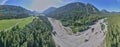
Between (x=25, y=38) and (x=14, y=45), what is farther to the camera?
(x=25, y=38)

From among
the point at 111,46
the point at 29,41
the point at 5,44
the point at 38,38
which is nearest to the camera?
the point at 5,44

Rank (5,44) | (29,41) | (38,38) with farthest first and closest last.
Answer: (38,38) < (29,41) < (5,44)

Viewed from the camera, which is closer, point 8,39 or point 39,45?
point 8,39

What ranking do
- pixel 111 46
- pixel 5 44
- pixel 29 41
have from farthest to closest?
pixel 111 46 < pixel 29 41 < pixel 5 44

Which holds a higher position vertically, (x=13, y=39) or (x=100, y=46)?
(x=13, y=39)

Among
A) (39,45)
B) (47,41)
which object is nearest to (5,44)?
(39,45)

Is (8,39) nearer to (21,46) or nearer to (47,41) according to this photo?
(21,46)

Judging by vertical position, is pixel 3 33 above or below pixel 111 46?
above

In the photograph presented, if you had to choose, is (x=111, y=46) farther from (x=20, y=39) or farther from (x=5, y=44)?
(x=5, y=44)

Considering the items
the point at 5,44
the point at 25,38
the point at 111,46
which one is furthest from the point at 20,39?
the point at 111,46
